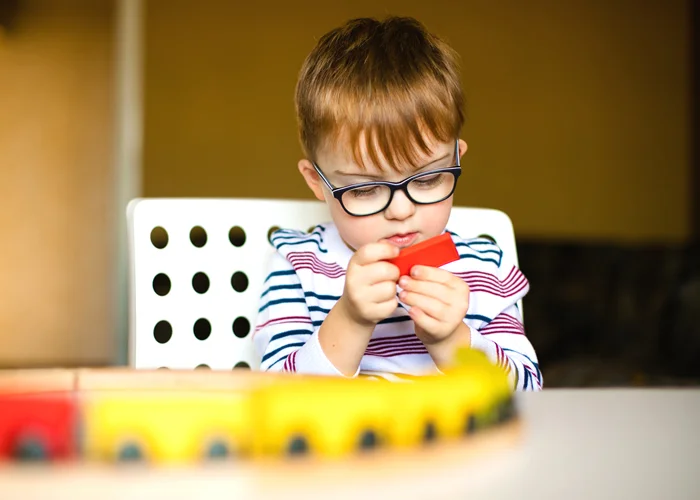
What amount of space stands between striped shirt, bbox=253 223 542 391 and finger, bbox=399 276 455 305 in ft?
0.75

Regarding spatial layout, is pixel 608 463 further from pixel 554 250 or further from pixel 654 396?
pixel 554 250

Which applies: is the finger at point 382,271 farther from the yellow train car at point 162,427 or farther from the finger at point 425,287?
the yellow train car at point 162,427

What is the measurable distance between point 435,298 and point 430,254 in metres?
0.11

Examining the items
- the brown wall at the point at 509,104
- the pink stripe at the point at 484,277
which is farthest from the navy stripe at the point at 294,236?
the brown wall at the point at 509,104

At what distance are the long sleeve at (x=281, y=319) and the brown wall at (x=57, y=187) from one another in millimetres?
3574

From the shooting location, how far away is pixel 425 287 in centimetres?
78

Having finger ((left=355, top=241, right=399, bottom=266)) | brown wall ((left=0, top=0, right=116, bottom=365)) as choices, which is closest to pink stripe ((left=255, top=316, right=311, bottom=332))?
finger ((left=355, top=241, right=399, bottom=266))

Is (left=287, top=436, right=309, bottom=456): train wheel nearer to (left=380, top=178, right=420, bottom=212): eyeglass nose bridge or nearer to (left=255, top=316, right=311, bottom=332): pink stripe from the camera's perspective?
(left=380, top=178, right=420, bottom=212): eyeglass nose bridge

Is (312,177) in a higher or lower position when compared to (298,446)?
higher

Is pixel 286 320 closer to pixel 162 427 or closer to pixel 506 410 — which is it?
pixel 506 410

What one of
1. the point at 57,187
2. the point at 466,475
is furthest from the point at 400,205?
the point at 57,187

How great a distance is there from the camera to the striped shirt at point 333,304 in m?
1.04

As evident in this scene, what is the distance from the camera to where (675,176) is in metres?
3.95

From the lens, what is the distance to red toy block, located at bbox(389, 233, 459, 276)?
2.11 feet
